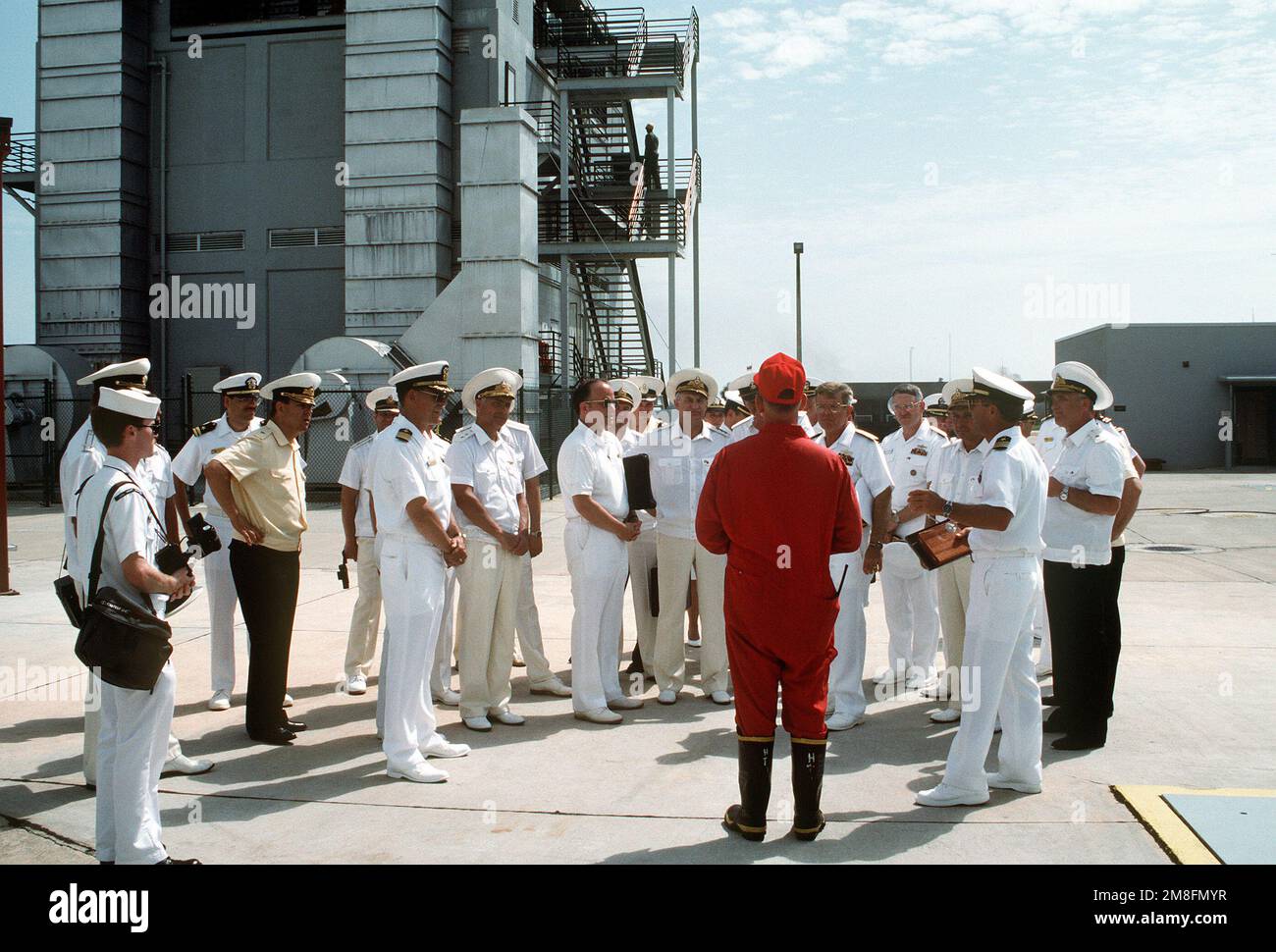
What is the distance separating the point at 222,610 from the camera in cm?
677

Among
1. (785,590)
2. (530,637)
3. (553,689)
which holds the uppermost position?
(785,590)

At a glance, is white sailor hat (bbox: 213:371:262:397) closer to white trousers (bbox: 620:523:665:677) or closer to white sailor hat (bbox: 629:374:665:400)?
white trousers (bbox: 620:523:665:677)

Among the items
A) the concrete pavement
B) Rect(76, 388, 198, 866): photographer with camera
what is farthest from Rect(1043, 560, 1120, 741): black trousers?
Rect(76, 388, 198, 866): photographer with camera

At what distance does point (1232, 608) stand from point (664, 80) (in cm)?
1877

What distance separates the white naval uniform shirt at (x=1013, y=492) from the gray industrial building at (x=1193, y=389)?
35.1 meters

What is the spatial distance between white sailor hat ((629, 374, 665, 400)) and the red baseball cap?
15.0ft

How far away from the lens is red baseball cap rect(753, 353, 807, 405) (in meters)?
4.45

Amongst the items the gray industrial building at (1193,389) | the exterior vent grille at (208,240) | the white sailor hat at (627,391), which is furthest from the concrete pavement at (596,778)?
the gray industrial building at (1193,389)

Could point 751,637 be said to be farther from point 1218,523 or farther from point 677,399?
point 1218,523

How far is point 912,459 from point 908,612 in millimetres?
1180

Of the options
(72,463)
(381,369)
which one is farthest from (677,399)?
(381,369)

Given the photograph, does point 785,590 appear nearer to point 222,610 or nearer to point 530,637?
point 530,637

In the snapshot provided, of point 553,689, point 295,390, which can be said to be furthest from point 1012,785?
point 295,390
